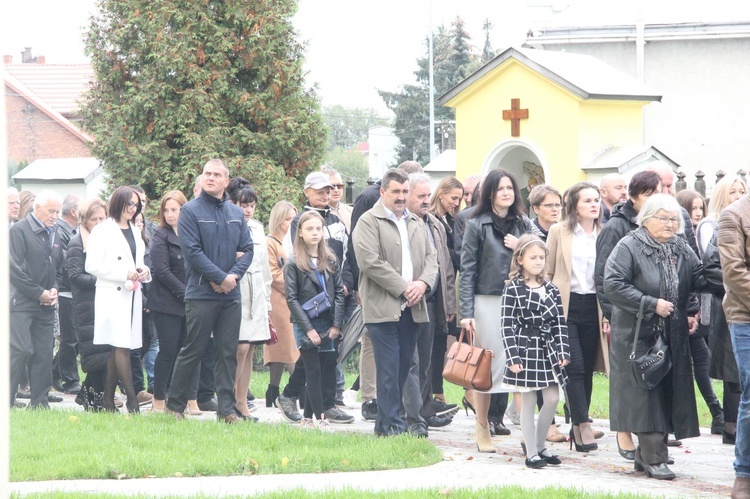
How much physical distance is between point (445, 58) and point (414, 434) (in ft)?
194

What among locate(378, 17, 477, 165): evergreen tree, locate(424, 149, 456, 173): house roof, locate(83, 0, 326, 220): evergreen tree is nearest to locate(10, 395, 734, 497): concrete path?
locate(83, 0, 326, 220): evergreen tree

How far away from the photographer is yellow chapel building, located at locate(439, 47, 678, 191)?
22344mm

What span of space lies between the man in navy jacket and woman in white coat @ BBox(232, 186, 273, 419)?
0.72 metres

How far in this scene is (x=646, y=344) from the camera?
8.16 m

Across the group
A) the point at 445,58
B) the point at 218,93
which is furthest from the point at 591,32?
the point at 445,58

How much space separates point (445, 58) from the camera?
67188 mm

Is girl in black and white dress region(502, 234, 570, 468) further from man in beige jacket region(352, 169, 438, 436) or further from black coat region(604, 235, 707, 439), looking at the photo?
man in beige jacket region(352, 169, 438, 436)

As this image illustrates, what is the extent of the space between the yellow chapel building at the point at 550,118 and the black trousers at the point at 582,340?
11835 millimetres

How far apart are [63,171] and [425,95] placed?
3813 centimetres

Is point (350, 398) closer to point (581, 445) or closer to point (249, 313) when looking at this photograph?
point (249, 313)

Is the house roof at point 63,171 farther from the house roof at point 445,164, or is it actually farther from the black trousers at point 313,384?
the black trousers at point 313,384

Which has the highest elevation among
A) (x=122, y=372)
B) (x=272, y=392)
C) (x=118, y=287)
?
(x=118, y=287)

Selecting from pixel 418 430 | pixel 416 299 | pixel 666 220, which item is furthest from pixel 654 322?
pixel 418 430

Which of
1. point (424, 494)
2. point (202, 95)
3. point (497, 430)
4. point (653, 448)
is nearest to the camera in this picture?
point (424, 494)
